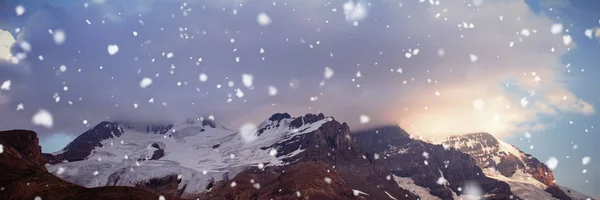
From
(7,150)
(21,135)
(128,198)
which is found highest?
(21,135)

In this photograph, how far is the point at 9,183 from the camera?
9056cm

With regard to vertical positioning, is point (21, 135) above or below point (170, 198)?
above

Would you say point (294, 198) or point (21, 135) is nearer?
point (21, 135)

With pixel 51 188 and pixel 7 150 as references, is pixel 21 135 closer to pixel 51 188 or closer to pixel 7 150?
pixel 7 150

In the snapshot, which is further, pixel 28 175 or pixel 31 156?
pixel 31 156

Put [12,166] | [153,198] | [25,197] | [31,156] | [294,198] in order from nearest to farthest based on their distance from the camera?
[25,197]
[153,198]
[12,166]
[31,156]
[294,198]

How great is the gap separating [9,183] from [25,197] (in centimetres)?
549

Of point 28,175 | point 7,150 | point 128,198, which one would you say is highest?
point 7,150

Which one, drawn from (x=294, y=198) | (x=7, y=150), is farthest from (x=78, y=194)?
(x=294, y=198)

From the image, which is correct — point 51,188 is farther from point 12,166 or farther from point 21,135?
point 21,135

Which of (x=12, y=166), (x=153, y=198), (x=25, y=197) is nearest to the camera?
(x=25, y=197)

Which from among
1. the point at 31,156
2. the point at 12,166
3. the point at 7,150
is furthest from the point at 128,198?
the point at 31,156

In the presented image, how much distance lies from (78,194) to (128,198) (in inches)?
359

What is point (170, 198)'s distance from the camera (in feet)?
354
